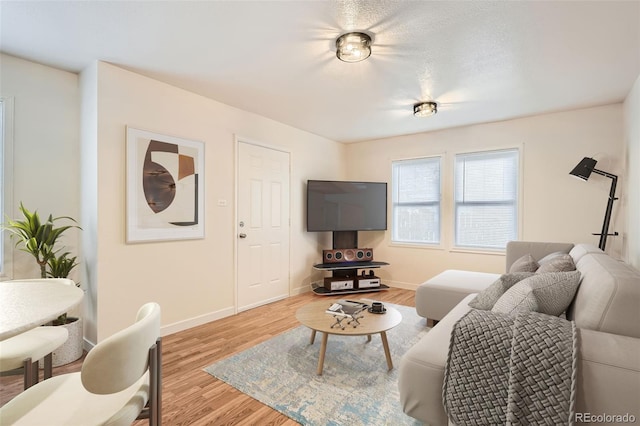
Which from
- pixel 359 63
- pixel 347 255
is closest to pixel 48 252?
pixel 359 63

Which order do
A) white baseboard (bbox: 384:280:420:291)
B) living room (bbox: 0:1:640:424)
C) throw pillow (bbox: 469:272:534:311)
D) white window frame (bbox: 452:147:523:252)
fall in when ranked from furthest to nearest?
1. white baseboard (bbox: 384:280:420:291)
2. white window frame (bbox: 452:147:523:252)
3. living room (bbox: 0:1:640:424)
4. throw pillow (bbox: 469:272:534:311)

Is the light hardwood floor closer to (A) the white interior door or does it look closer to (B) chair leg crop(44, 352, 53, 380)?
(A) the white interior door

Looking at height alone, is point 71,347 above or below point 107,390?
below

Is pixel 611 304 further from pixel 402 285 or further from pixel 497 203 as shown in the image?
pixel 402 285

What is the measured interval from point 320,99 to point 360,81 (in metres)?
0.59

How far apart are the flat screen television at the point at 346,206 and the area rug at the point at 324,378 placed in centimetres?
201

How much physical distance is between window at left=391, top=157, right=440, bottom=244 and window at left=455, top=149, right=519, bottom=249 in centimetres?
32

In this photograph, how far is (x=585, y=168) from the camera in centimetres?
330

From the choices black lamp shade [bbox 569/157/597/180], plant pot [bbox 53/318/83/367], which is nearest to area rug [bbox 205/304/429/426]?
plant pot [bbox 53/318/83/367]

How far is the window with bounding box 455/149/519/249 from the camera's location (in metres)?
4.04

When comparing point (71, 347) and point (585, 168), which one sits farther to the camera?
point (585, 168)

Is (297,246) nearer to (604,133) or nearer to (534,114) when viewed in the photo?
(534,114)

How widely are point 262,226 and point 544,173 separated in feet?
11.8

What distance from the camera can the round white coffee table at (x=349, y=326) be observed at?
2143mm
